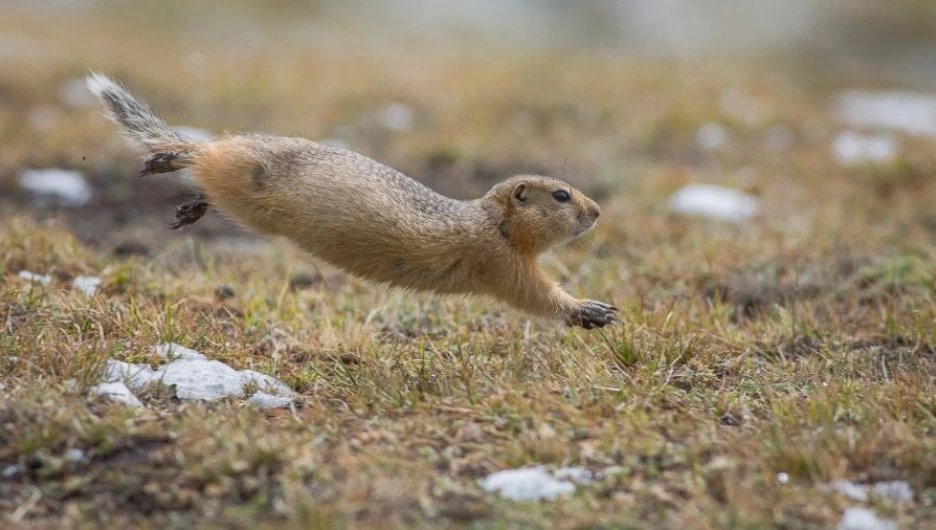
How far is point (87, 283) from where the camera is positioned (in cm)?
552

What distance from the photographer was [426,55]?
48.2 feet

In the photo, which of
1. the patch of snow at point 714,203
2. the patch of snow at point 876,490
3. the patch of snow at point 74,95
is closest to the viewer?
the patch of snow at point 876,490

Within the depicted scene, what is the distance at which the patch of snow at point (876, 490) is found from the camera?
11.4 feet

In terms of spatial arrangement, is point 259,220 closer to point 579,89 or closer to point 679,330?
point 679,330

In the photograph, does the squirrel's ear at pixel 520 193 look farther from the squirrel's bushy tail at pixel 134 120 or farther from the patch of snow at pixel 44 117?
the patch of snow at pixel 44 117

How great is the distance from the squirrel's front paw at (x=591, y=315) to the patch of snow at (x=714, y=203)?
127 inches

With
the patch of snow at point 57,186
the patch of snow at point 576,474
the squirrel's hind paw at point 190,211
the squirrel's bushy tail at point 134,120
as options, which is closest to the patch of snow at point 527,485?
the patch of snow at point 576,474

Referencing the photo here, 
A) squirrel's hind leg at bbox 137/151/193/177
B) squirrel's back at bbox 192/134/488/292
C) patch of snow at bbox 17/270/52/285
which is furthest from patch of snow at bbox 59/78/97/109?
squirrel's back at bbox 192/134/488/292

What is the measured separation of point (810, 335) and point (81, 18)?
47.2 feet

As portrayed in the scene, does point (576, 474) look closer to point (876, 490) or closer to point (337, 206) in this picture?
point (876, 490)

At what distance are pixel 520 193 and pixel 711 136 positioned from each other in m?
6.18

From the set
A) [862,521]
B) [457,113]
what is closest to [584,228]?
[862,521]

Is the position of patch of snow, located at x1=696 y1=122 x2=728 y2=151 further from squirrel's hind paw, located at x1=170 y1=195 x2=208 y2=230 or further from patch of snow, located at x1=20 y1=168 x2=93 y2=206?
squirrel's hind paw, located at x1=170 y1=195 x2=208 y2=230

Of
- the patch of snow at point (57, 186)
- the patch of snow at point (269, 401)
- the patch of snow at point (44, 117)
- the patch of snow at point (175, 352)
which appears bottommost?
the patch of snow at point (57, 186)
